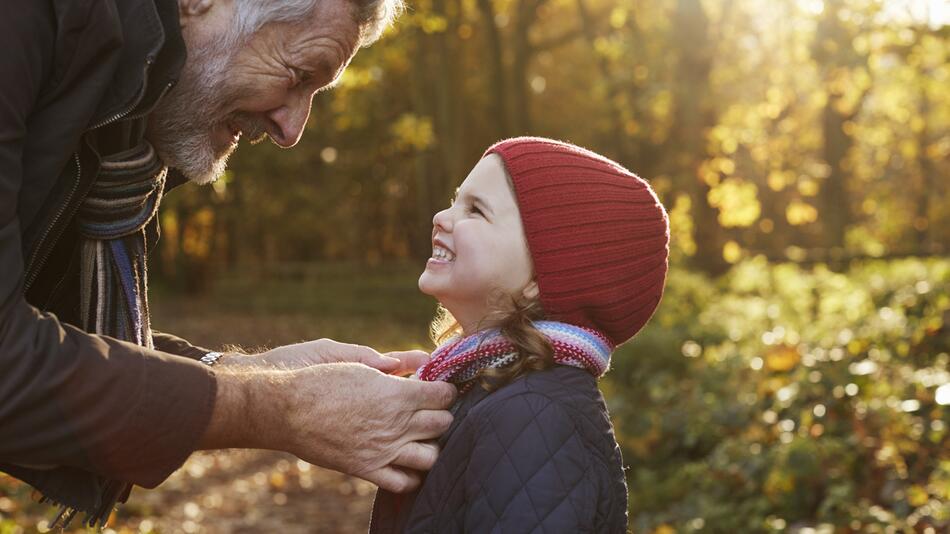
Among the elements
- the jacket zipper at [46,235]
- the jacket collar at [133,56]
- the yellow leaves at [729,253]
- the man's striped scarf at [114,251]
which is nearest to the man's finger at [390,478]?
the man's striped scarf at [114,251]

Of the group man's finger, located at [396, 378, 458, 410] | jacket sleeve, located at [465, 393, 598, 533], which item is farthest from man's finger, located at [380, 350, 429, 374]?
jacket sleeve, located at [465, 393, 598, 533]

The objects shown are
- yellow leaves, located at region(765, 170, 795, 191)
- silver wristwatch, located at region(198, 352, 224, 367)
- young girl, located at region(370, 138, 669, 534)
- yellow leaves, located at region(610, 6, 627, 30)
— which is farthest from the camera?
yellow leaves, located at region(610, 6, 627, 30)

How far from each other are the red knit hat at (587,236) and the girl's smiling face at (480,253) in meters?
0.04

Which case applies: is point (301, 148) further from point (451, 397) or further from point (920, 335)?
point (451, 397)

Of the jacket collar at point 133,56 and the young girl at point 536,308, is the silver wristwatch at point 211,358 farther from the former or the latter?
the jacket collar at point 133,56

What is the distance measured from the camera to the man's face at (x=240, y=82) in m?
2.60

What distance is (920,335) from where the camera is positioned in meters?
7.29

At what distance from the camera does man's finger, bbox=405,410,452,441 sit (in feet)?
8.02

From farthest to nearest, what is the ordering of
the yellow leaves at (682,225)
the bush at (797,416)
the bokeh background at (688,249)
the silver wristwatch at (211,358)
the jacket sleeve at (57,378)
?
the yellow leaves at (682,225)
the bokeh background at (688,249)
the bush at (797,416)
the silver wristwatch at (211,358)
the jacket sleeve at (57,378)

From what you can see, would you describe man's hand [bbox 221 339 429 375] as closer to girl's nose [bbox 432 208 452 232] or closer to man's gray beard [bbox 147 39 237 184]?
girl's nose [bbox 432 208 452 232]

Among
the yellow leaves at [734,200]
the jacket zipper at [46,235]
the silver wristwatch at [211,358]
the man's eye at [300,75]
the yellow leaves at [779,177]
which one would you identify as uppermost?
the man's eye at [300,75]

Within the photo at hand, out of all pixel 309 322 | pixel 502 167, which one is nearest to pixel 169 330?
pixel 309 322

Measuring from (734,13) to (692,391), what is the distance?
12.8 metres

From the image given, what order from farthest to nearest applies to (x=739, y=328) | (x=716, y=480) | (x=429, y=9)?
(x=429, y=9)
(x=739, y=328)
(x=716, y=480)
